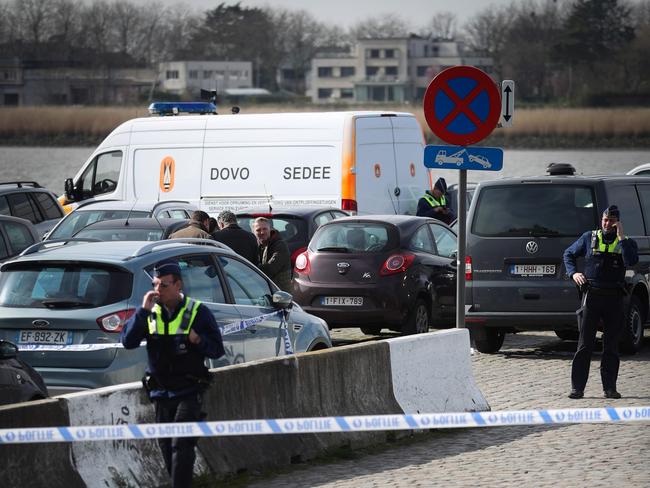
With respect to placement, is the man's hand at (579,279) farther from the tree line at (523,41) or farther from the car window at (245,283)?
the tree line at (523,41)

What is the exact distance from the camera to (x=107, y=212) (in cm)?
2059

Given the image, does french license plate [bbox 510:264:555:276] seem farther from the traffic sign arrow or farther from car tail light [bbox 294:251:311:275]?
car tail light [bbox 294:251:311:275]

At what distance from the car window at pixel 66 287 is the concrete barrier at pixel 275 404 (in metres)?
1.39

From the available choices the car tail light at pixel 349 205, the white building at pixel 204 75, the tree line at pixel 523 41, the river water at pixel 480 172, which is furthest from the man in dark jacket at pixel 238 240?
the white building at pixel 204 75

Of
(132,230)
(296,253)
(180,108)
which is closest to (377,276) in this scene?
(296,253)

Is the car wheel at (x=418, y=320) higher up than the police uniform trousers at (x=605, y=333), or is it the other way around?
the police uniform trousers at (x=605, y=333)

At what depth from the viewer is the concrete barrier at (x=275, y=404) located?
7.80 metres

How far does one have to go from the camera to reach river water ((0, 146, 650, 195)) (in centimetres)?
6519

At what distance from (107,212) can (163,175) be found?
16.5 ft

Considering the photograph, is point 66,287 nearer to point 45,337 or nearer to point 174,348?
point 45,337

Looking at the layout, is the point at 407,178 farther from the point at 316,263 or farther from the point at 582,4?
the point at 582,4

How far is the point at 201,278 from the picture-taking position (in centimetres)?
1087

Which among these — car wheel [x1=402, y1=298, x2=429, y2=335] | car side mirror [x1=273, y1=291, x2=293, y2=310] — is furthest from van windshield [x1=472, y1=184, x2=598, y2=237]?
car side mirror [x1=273, y1=291, x2=293, y2=310]

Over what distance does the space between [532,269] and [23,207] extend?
1046 cm
